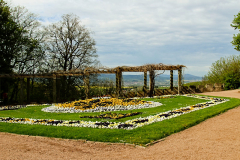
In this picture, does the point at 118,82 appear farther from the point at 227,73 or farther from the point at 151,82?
the point at 227,73

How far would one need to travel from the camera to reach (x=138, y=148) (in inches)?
223

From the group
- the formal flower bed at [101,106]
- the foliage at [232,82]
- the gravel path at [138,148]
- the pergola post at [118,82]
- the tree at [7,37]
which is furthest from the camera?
the foliage at [232,82]

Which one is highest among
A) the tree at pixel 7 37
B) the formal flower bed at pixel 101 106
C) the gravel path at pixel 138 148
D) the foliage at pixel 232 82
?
the tree at pixel 7 37

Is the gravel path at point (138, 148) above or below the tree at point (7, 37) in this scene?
below

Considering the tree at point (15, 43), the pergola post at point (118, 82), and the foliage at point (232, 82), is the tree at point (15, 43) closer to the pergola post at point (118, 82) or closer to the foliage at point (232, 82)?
the pergola post at point (118, 82)

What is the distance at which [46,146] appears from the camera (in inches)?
240

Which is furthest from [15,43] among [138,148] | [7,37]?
[138,148]

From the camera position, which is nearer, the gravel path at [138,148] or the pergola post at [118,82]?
the gravel path at [138,148]

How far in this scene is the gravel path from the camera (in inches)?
203

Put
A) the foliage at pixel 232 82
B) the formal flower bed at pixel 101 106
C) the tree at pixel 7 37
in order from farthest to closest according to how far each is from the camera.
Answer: the foliage at pixel 232 82 < the tree at pixel 7 37 < the formal flower bed at pixel 101 106

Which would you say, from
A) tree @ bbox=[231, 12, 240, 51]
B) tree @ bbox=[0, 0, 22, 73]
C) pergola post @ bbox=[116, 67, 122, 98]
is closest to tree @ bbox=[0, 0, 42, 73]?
tree @ bbox=[0, 0, 22, 73]

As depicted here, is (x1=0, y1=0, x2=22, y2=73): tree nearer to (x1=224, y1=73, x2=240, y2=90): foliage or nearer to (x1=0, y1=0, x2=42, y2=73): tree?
(x1=0, y1=0, x2=42, y2=73): tree

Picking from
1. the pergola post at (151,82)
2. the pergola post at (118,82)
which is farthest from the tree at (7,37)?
the pergola post at (151,82)

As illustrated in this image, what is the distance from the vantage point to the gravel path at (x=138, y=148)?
515 centimetres
